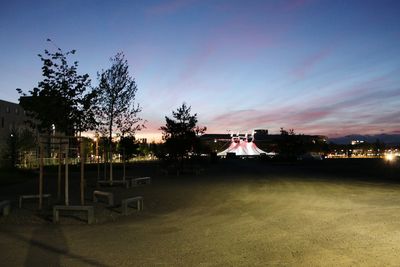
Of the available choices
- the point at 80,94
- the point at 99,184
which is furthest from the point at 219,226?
the point at 99,184

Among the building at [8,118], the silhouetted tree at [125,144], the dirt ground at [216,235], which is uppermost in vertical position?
the building at [8,118]

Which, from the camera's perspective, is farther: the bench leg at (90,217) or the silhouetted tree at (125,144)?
the silhouetted tree at (125,144)

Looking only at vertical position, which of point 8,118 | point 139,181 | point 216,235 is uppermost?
point 8,118

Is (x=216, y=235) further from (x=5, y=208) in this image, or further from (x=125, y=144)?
(x=125, y=144)

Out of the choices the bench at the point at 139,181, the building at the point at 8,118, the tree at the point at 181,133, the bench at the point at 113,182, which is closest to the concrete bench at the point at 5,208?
the bench at the point at 113,182

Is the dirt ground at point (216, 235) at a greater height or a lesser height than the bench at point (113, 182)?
lesser

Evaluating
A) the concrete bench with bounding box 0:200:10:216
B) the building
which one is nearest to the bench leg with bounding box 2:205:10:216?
the concrete bench with bounding box 0:200:10:216

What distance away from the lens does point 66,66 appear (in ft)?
52.7

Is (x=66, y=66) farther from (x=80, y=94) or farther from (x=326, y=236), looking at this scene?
(x=326, y=236)

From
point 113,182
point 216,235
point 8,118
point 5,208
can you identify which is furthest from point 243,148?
point 216,235

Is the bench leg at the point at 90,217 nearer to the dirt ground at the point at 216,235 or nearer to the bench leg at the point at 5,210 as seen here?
the dirt ground at the point at 216,235

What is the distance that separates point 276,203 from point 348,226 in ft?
14.7

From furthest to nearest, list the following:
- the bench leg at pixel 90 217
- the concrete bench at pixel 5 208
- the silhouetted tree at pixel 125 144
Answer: the silhouetted tree at pixel 125 144
the concrete bench at pixel 5 208
the bench leg at pixel 90 217

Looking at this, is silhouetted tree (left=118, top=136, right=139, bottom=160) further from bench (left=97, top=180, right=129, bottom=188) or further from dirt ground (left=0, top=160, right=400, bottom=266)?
dirt ground (left=0, top=160, right=400, bottom=266)
